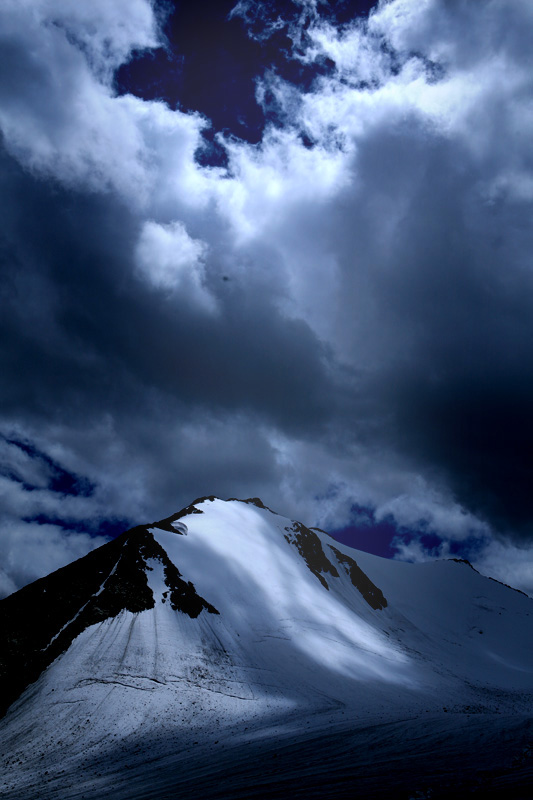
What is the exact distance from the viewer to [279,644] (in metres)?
63.0

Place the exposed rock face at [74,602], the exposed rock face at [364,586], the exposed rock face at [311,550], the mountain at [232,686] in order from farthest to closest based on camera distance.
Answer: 1. the exposed rock face at [364,586]
2. the exposed rock face at [311,550]
3. the exposed rock face at [74,602]
4. the mountain at [232,686]

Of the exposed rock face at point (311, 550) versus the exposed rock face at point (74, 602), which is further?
the exposed rock face at point (311, 550)

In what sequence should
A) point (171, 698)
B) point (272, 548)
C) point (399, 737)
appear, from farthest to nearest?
point (272, 548) < point (171, 698) < point (399, 737)

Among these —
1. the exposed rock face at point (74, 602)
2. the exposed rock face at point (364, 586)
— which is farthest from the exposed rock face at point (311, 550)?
the exposed rock face at point (74, 602)

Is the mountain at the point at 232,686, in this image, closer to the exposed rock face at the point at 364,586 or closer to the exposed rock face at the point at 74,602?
the exposed rock face at the point at 74,602

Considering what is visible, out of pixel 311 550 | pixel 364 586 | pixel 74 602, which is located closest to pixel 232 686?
pixel 74 602

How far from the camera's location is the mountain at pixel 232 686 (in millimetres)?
23781

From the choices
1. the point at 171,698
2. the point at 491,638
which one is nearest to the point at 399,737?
A: the point at 171,698

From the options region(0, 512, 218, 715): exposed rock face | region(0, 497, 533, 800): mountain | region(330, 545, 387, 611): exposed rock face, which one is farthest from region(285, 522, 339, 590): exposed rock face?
region(0, 512, 218, 715): exposed rock face

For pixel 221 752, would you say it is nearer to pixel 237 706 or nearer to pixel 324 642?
pixel 237 706

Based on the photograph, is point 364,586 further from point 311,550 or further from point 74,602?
point 74,602

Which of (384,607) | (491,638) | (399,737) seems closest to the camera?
(399,737)

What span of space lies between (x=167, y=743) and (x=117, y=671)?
14778 millimetres

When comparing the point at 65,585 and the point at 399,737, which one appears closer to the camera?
the point at 399,737
